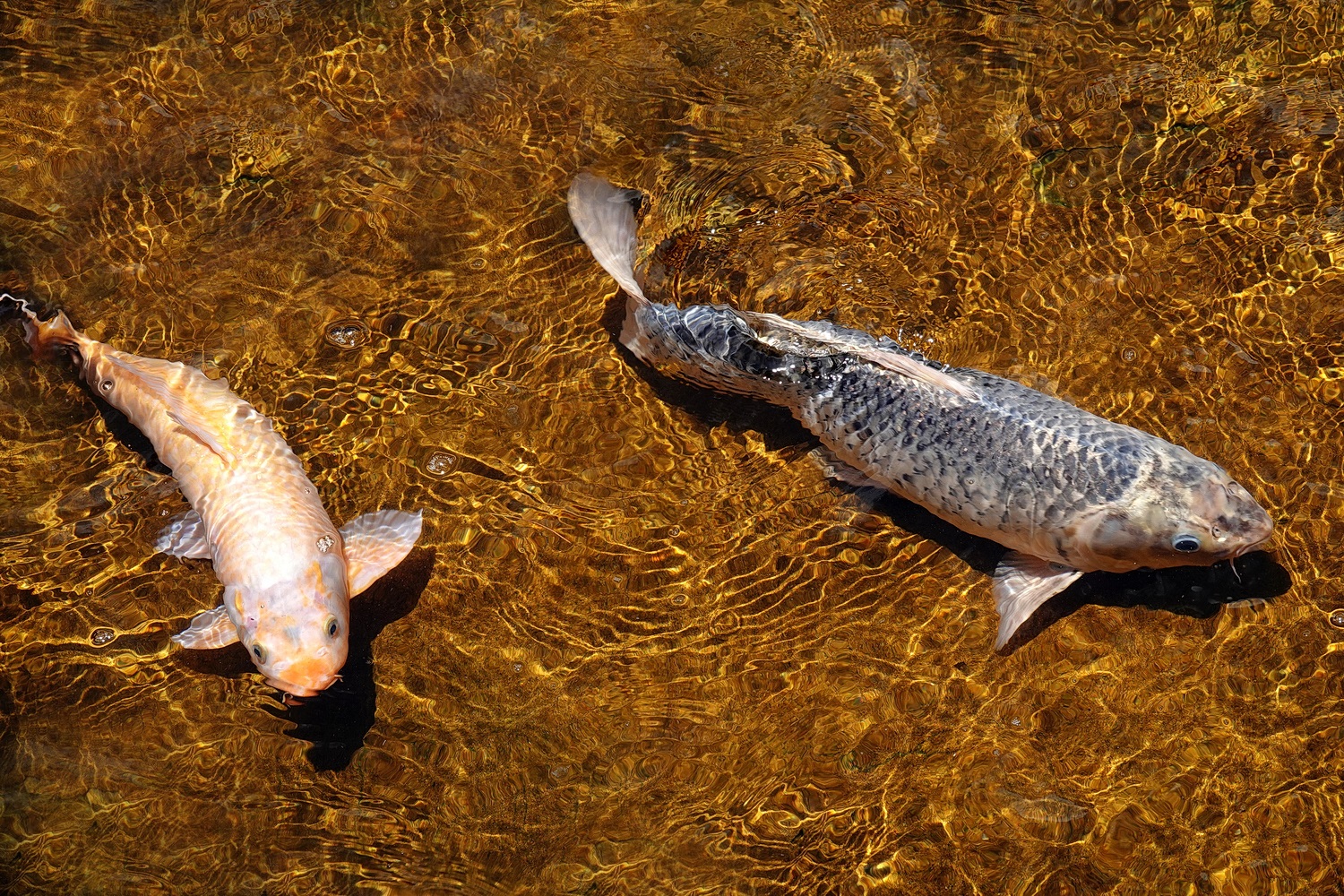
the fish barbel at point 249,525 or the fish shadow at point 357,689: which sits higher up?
the fish barbel at point 249,525

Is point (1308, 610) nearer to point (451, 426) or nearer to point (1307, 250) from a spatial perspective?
point (1307, 250)

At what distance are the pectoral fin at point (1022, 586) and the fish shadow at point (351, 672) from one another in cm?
256

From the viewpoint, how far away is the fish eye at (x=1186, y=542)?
445cm

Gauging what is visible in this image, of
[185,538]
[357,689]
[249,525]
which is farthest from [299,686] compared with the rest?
[185,538]

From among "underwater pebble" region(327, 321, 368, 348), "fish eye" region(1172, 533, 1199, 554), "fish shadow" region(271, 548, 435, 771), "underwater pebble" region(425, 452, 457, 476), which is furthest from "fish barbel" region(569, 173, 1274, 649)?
"fish shadow" region(271, 548, 435, 771)

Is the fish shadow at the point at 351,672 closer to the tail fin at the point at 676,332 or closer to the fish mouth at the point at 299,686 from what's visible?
the fish mouth at the point at 299,686

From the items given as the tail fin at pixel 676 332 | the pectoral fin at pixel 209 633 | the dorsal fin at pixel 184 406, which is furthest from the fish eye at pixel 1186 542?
the dorsal fin at pixel 184 406

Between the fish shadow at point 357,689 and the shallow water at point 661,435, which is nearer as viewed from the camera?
the shallow water at point 661,435

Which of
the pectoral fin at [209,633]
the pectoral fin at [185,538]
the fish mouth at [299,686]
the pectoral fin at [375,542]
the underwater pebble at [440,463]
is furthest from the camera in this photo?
the underwater pebble at [440,463]

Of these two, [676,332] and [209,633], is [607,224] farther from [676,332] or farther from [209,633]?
[209,633]

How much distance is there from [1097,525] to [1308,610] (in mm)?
982

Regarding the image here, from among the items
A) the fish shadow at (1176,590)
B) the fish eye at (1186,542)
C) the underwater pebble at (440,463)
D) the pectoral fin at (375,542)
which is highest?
the underwater pebble at (440,463)

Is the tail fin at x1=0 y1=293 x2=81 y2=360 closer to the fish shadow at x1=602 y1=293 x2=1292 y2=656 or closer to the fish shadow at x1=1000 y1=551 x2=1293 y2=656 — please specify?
the fish shadow at x1=602 y1=293 x2=1292 y2=656

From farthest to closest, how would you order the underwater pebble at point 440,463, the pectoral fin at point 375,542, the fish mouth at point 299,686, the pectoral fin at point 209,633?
1. the underwater pebble at point 440,463
2. the pectoral fin at point 375,542
3. the pectoral fin at point 209,633
4. the fish mouth at point 299,686
